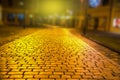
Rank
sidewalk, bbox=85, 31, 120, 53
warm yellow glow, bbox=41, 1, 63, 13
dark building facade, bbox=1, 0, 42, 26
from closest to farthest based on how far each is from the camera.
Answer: sidewalk, bbox=85, 31, 120, 53, dark building facade, bbox=1, 0, 42, 26, warm yellow glow, bbox=41, 1, 63, 13

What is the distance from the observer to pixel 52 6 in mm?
63281

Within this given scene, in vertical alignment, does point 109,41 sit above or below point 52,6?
below

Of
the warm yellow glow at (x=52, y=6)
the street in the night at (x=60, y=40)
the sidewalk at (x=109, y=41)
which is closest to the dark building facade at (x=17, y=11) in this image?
the street in the night at (x=60, y=40)

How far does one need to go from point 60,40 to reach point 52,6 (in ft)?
158

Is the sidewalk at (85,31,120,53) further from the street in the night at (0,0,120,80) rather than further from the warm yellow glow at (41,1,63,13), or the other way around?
the warm yellow glow at (41,1,63,13)

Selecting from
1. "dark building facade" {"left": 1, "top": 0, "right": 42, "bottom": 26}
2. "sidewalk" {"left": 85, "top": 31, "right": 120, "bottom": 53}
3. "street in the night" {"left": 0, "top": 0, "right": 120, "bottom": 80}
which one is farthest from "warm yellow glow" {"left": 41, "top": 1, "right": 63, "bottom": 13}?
"sidewalk" {"left": 85, "top": 31, "right": 120, "bottom": 53}

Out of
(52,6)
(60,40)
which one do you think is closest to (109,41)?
(60,40)

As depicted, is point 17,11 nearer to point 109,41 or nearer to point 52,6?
point 52,6

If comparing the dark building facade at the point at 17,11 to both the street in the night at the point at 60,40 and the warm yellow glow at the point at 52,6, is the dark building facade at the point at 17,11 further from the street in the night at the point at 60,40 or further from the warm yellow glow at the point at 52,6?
the warm yellow glow at the point at 52,6

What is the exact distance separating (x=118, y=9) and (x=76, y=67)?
27.7 m

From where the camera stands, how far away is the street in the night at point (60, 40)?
638 centimetres

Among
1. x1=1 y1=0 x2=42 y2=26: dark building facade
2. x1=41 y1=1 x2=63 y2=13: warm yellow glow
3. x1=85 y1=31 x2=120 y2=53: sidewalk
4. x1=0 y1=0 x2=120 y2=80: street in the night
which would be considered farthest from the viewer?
x1=41 y1=1 x2=63 y2=13: warm yellow glow

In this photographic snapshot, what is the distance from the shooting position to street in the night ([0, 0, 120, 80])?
6379 millimetres

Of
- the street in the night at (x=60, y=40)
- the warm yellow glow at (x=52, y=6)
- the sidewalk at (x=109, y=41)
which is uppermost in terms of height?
the warm yellow glow at (x=52, y=6)
